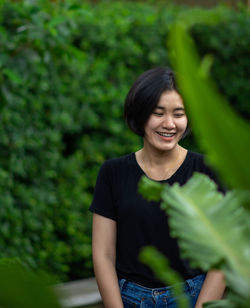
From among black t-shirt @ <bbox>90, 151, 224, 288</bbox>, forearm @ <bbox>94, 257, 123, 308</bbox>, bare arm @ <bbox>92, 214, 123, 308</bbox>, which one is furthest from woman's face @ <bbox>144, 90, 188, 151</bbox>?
forearm @ <bbox>94, 257, 123, 308</bbox>

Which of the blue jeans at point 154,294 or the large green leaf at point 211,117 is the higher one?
the blue jeans at point 154,294

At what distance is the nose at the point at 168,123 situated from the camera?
2689 mm

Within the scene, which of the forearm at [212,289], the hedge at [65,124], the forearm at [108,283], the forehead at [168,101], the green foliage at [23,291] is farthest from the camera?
the hedge at [65,124]

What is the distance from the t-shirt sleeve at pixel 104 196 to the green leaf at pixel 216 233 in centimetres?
212

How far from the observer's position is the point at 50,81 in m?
5.15

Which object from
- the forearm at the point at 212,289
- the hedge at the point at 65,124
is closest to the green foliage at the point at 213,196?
the forearm at the point at 212,289

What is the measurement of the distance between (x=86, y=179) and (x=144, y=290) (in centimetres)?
300

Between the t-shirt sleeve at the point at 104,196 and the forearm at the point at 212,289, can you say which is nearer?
the forearm at the point at 212,289

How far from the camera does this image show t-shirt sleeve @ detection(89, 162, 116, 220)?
2.73 metres

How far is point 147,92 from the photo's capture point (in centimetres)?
270

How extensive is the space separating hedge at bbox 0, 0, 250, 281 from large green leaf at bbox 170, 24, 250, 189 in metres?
3.56

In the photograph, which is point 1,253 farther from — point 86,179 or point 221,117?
point 221,117

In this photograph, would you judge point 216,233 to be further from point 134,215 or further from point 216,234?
point 134,215

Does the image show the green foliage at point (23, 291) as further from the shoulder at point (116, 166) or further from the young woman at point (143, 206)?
the shoulder at point (116, 166)
